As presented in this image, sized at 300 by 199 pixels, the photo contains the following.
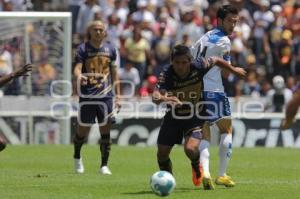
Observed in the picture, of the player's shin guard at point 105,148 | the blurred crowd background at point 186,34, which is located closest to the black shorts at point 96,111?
the player's shin guard at point 105,148

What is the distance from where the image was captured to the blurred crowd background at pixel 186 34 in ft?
88.4

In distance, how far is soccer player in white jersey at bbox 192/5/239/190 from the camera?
13156 mm

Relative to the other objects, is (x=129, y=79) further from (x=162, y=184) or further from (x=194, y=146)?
(x=162, y=184)

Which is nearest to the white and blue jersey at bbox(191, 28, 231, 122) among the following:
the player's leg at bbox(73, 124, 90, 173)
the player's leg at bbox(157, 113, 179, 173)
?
the player's leg at bbox(157, 113, 179, 173)

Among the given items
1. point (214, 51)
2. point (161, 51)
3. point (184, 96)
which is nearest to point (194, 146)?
point (184, 96)

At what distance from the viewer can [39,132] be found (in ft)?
81.4

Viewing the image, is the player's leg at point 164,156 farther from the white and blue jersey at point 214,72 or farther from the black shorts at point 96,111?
the black shorts at point 96,111

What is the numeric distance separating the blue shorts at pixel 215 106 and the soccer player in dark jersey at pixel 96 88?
9.93 feet

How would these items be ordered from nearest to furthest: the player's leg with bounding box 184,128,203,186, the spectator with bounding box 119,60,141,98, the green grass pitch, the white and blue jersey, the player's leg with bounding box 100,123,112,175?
the green grass pitch, the player's leg with bounding box 184,128,203,186, the white and blue jersey, the player's leg with bounding box 100,123,112,175, the spectator with bounding box 119,60,141,98

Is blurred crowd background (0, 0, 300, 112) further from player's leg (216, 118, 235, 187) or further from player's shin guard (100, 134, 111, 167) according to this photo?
player's leg (216, 118, 235, 187)

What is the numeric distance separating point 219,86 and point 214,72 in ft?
0.73

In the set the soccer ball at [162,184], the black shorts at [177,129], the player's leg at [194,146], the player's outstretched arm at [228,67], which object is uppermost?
the player's outstretched arm at [228,67]

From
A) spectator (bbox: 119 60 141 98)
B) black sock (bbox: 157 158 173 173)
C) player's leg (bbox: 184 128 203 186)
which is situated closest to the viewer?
player's leg (bbox: 184 128 203 186)

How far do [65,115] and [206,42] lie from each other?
1149 centimetres
